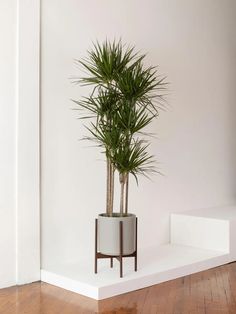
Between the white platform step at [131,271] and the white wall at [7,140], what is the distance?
0.35 meters

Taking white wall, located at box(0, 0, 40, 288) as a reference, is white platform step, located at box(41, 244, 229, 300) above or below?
below

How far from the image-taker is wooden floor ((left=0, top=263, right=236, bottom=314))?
9.83 feet

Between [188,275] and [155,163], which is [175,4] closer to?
[155,163]

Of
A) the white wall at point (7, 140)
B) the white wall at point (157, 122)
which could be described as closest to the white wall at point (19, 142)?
the white wall at point (7, 140)

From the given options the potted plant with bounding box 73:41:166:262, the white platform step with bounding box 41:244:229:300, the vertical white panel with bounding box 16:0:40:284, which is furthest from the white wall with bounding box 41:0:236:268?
the potted plant with bounding box 73:41:166:262

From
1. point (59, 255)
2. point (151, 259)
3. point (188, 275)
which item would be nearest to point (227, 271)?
point (188, 275)

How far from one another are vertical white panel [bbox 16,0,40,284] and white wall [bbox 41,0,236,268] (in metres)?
0.11

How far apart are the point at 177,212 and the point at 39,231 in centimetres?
191

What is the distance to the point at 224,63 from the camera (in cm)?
584

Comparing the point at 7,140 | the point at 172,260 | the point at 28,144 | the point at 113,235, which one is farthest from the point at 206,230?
the point at 7,140

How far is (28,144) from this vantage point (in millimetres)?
3625

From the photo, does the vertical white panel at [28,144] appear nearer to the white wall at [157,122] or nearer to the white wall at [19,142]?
the white wall at [19,142]

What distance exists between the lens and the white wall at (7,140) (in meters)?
3.48

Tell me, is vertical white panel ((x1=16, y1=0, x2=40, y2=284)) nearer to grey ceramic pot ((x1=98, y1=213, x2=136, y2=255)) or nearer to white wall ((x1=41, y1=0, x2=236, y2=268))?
white wall ((x1=41, y1=0, x2=236, y2=268))
